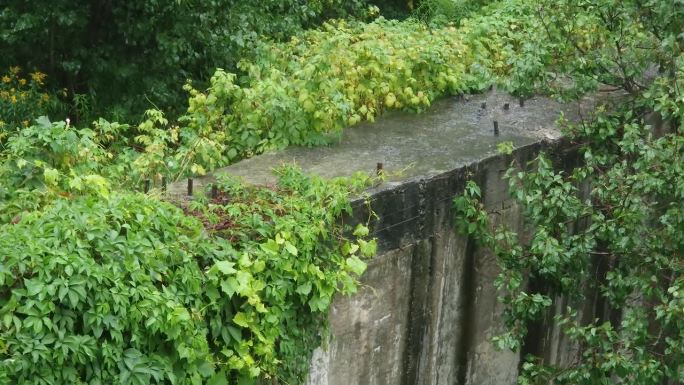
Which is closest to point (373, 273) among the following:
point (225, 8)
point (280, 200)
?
point (280, 200)

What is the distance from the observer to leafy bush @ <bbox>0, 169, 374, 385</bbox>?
3.78 metres

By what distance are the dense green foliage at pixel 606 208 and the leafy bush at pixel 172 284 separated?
1289 mm

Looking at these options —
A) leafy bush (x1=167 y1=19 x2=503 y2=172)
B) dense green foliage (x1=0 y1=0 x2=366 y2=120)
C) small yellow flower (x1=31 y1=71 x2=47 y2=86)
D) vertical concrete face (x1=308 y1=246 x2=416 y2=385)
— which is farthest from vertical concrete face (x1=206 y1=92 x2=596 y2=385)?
small yellow flower (x1=31 y1=71 x2=47 y2=86)

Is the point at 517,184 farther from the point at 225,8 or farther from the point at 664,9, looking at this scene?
the point at 225,8

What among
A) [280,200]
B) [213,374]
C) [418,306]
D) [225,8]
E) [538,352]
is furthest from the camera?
[225,8]

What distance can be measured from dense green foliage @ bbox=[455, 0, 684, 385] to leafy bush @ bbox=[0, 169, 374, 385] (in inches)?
50.8

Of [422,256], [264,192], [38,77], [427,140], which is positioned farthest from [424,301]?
[38,77]

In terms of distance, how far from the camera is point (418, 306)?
5750mm

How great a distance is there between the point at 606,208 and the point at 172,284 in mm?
2855

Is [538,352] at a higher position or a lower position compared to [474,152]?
lower

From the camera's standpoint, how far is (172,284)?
420 centimetres

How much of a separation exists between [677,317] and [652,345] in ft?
2.07

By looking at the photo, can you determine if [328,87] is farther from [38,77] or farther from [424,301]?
[38,77]

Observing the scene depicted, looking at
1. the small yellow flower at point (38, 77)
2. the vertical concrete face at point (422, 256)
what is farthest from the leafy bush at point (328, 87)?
the small yellow flower at point (38, 77)
